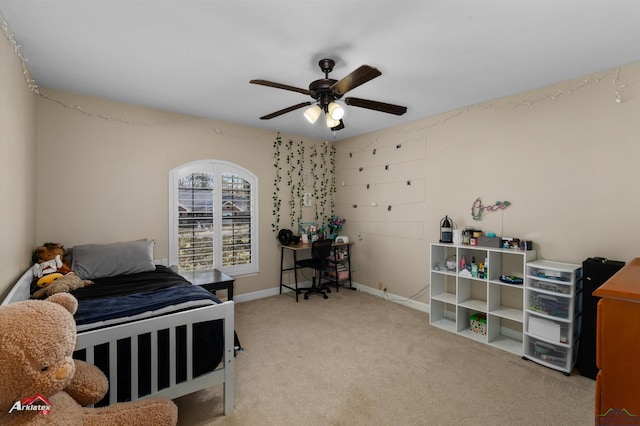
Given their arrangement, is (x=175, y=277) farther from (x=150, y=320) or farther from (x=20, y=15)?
(x=20, y=15)

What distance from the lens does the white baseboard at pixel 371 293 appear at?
12.7 feet

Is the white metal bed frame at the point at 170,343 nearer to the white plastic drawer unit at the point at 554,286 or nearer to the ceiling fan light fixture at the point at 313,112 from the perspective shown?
the ceiling fan light fixture at the point at 313,112

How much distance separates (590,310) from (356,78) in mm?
2531

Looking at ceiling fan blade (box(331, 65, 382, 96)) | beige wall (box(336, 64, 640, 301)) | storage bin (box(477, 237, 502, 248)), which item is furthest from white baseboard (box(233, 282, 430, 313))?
ceiling fan blade (box(331, 65, 382, 96))

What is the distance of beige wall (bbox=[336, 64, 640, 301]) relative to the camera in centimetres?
243

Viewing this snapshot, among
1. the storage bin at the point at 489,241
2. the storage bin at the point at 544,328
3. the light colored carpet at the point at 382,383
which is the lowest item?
the light colored carpet at the point at 382,383

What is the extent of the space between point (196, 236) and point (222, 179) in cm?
84

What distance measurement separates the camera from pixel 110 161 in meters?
3.26

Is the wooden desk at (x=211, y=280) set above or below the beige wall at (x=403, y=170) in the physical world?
below

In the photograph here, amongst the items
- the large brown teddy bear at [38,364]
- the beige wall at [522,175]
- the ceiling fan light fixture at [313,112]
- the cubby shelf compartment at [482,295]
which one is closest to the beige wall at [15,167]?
the large brown teddy bear at [38,364]

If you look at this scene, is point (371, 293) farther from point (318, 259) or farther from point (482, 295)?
point (482, 295)

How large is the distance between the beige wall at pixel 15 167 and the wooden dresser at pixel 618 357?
9.71ft

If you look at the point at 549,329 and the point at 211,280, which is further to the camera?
the point at 211,280

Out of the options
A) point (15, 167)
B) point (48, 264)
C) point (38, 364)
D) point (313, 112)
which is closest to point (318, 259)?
point (313, 112)
